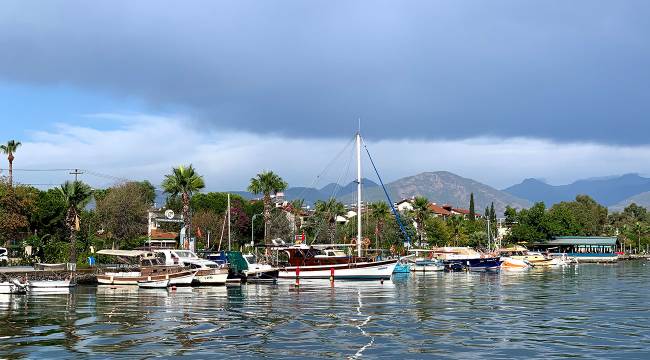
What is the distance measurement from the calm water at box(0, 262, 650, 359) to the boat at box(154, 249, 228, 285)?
34.9 ft

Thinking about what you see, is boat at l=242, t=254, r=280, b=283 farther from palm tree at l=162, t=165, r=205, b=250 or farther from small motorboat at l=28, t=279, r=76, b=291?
small motorboat at l=28, t=279, r=76, b=291

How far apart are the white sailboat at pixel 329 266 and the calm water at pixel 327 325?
59.4 feet

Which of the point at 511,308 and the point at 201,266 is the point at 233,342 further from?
the point at 201,266

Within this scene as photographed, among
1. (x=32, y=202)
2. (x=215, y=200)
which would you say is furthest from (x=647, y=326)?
(x=215, y=200)

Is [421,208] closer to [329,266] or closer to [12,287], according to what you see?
[329,266]

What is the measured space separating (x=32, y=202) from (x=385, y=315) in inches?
2674

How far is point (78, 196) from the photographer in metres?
71.2

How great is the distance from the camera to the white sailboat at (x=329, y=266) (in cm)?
7112

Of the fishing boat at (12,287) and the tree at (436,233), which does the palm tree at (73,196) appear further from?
the tree at (436,233)

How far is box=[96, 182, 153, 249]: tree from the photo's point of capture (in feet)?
368

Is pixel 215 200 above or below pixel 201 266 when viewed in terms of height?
above

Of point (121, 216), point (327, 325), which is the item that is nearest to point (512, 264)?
point (121, 216)

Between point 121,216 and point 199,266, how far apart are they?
169 ft

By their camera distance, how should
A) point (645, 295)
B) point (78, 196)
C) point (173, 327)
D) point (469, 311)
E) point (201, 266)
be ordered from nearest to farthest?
point (173, 327), point (469, 311), point (645, 295), point (201, 266), point (78, 196)
